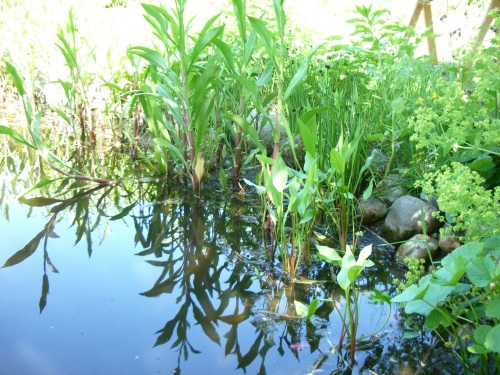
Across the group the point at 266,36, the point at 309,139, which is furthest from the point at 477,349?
the point at 266,36

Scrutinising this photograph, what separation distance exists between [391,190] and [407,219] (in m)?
0.29

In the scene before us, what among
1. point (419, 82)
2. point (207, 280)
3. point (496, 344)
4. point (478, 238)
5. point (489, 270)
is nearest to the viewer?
point (496, 344)

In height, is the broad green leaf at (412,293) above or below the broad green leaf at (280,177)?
below

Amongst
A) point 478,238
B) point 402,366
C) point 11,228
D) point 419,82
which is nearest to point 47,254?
point 11,228

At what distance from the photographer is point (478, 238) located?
4.49 ft

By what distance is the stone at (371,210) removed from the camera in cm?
233

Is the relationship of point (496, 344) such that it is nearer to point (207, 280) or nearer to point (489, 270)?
point (489, 270)

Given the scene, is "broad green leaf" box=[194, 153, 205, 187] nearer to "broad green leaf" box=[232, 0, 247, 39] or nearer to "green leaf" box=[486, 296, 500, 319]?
"broad green leaf" box=[232, 0, 247, 39]

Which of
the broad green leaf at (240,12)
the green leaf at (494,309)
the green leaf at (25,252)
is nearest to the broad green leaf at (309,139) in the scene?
the broad green leaf at (240,12)

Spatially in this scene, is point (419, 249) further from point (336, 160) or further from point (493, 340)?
point (493, 340)

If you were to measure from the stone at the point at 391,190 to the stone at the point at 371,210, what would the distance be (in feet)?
0.18

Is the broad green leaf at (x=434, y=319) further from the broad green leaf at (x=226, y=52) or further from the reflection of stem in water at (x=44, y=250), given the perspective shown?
the broad green leaf at (x=226, y=52)

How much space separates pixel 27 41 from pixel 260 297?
3137 mm

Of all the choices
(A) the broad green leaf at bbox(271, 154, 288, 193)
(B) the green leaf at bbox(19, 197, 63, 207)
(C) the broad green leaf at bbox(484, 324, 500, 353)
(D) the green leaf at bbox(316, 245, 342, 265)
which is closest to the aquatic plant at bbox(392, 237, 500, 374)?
(C) the broad green leaf at bbox(484, 324, 500, 353)
